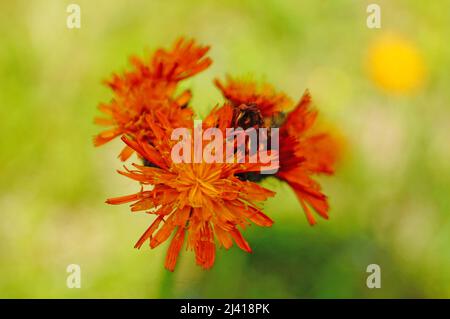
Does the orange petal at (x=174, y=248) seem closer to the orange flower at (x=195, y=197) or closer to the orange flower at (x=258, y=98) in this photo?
the orange flower at (x=195, y=197)

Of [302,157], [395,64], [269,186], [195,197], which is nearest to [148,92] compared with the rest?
[195,197]

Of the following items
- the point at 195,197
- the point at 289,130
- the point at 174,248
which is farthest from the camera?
the point at 289,130

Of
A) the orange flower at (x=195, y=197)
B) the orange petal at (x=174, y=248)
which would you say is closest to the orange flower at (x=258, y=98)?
the orange flower at (x=195, y=197)

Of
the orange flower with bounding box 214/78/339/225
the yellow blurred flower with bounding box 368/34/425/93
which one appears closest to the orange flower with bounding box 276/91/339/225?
the orange flower with bounding box 214/78/339/225

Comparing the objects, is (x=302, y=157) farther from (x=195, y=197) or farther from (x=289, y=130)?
(x=195, y=197)

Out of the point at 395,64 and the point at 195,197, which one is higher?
the point at 395,64

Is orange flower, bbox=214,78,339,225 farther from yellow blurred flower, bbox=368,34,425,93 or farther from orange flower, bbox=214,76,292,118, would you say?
yellow blurred flower, bbox=368,34,425,93
